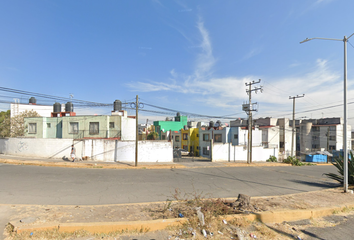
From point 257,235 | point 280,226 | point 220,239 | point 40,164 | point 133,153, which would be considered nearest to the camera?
point 220,239

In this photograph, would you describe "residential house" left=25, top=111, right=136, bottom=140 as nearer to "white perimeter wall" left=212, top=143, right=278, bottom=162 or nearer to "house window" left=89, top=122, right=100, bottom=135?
"house window" left=89, top=122, right=100, bottom=135

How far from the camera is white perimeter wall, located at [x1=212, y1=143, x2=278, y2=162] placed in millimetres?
25080

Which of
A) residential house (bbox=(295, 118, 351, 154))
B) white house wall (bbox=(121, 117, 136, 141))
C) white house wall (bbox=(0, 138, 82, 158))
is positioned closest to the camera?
white house wall (bbox=(0, 138, 82, 158))

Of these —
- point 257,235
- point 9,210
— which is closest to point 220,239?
point 257,235

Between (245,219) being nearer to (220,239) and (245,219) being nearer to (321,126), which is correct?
(220,239)

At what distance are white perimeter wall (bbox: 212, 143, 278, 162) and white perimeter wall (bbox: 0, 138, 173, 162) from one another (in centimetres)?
620

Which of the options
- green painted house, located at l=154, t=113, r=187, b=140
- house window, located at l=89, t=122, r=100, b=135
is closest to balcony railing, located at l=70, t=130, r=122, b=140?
house window, located at l=89, t=122, r=100, b=135

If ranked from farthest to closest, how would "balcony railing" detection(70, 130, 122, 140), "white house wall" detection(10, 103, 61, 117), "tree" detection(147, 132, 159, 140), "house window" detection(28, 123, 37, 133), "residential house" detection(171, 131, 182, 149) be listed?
"tree" detection(147, 132, 159, 140) → "residential house" detection(171, 131, 182, 149) → "white house wall" detection(10, 103, 61, 117) → "house window" detection(28, 123, 37, 133) → "balcony railing" detection(70, 130, 122, 140)

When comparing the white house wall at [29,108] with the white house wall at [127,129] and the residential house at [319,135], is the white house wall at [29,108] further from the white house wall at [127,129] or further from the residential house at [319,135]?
the residential house at [319,135]

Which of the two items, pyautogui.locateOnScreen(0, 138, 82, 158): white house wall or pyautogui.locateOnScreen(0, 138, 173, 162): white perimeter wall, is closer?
pyautogui.locateOnScreen(0, 138, 173, 162): white perimeter wall

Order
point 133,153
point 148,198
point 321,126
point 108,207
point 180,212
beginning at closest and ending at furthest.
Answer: point 180,212
point 108,207
point 148,198
point 133,153
point 321,126

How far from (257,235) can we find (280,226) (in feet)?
3.29

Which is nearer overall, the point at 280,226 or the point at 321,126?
the point at 280,226

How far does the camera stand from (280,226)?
17.4ft
